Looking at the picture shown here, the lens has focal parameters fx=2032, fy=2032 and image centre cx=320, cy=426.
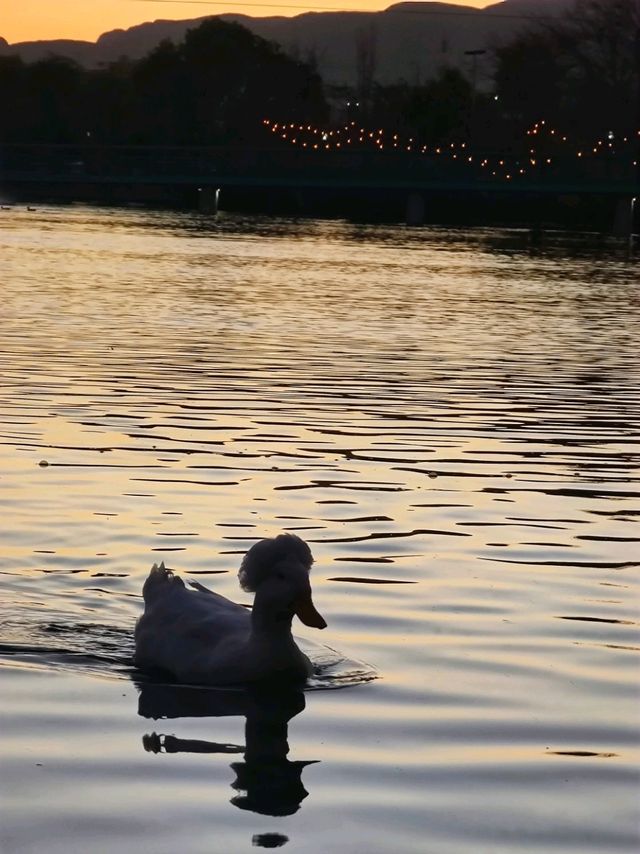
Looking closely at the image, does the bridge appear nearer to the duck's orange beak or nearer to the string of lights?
the string of lights

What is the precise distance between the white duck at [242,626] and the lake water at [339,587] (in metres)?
0.16

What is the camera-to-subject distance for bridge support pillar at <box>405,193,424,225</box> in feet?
399

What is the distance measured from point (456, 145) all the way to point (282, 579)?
153 m

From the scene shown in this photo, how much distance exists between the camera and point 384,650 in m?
10.5

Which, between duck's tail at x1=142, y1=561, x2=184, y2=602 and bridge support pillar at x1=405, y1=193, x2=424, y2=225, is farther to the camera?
bridge support pillar at x1=405, y1=193, x2=424, y2=225

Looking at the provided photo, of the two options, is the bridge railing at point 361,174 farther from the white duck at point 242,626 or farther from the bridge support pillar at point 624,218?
the white duck at point 242,626

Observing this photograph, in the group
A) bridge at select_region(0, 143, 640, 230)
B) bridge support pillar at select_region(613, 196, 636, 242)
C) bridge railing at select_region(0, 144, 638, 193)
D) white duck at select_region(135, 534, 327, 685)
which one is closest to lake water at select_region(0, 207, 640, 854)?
white duck at select_region(135, 534, 327, 685)

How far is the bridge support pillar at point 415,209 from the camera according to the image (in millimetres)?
121500

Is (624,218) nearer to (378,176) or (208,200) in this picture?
(378,176)

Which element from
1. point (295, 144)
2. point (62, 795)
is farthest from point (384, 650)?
point (295, 144)

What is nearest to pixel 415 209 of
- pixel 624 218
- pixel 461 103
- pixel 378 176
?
pixel 378 176

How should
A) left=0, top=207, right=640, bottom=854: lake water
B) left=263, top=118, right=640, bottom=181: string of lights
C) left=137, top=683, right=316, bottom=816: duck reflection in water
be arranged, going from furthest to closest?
left=263, top=118, right=640, bottom=181: string of lights, left=137, top=683, right=316, bottom=816: duck reflection in water, left=0, top=207, right=640, bottom=854: lake water

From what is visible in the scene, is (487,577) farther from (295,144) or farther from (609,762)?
(295,144)

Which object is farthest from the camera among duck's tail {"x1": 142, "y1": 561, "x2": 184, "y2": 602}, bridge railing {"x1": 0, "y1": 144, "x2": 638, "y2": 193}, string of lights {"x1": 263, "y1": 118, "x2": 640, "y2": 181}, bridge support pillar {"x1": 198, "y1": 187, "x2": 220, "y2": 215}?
bridge support pillar {"x1": 198, "y1": 187, "x2": 220, "y2": 215}
